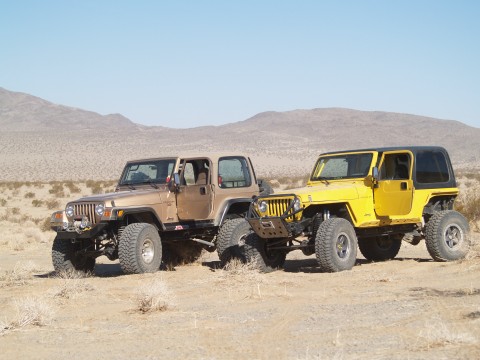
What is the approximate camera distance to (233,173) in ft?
49.2

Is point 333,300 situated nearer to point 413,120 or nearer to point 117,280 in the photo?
point 117,280

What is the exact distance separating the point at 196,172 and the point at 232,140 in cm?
8575

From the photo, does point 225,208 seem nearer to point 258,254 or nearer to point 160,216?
point 160,216

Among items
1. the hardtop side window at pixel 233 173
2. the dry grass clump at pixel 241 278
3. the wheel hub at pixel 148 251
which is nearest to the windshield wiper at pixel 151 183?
the hardtop side window at pixel 233 173

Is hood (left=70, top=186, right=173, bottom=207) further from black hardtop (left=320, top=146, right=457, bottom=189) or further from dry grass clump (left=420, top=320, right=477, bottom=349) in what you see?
dry grass clump (left=420, top=320, right=477, bottom=349)

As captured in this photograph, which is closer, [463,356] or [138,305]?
[463,356]

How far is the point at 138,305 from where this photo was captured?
1002 cm

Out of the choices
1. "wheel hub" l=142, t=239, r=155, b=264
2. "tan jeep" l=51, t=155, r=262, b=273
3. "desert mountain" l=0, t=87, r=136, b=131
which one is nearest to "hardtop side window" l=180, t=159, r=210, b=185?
"tan jeep" l=51, t=155, r=262, b=273

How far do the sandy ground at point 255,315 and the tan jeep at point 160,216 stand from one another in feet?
1.63

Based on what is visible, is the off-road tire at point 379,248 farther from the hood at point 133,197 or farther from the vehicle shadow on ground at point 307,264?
the hood at point 133,197

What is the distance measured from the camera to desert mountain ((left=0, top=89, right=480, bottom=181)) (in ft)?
253

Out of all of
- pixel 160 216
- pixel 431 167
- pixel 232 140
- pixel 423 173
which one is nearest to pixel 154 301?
pixel 160 216

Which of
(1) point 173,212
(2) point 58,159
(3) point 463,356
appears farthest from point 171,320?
(2) point 58,159

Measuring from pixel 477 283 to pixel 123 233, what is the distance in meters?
5.46
